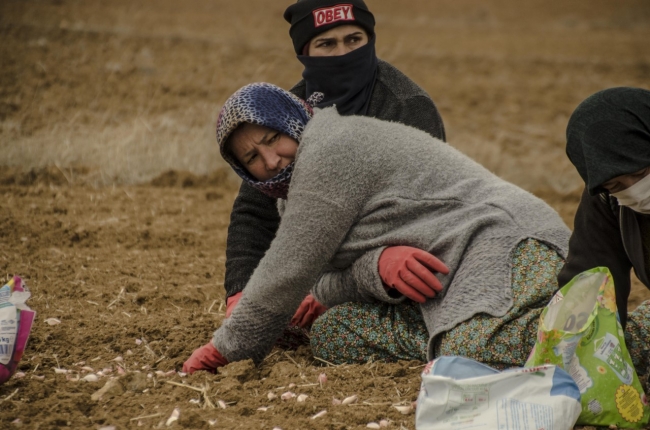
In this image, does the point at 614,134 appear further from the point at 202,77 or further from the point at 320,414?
the point at 202,77

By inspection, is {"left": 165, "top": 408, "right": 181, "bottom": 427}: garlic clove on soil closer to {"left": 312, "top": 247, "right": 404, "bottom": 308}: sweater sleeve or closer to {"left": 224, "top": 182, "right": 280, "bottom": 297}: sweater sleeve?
{"left": 312, "top": 247, "right": 404, "bottom": 308}: sweater sleeve

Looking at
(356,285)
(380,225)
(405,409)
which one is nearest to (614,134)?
(380,225)

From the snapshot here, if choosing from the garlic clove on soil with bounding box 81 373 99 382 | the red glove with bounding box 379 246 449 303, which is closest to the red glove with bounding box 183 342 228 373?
the garlic clove on soil with bounding box 81 373 99 382

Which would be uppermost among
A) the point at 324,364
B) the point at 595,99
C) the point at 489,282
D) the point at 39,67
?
the point at 39,67

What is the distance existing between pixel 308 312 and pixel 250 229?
1.69 ft

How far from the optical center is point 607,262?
9.48 feet

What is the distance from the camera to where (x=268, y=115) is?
3158 mm

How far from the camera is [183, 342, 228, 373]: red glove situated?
3.27 metres

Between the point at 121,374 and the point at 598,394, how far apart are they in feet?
5.73

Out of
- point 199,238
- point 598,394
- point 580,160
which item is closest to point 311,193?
point 580,160

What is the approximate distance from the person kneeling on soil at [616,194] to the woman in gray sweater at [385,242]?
0.69ft

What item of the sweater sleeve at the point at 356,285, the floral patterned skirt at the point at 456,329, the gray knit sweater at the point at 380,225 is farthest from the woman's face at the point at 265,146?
the floral patterned skirt at the point at 456,329

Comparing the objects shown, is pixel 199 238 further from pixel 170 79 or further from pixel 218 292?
pixel 170 79

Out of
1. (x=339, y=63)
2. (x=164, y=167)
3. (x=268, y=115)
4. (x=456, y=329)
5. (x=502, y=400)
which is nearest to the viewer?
(x=502, y=400)
